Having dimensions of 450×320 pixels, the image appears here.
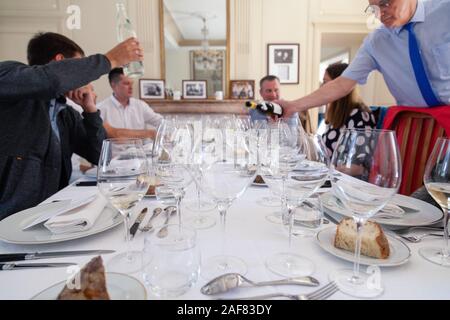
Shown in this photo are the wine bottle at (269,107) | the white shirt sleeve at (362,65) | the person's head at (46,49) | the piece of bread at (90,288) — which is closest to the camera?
the piece of bread at (90,288)

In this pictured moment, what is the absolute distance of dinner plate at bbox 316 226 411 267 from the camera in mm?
445

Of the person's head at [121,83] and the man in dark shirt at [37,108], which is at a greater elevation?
the person's head at [121,83]

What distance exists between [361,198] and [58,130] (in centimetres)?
133

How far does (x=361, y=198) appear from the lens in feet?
1.37

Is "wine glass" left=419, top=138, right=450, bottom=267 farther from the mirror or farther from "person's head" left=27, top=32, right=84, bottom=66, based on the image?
the mirror

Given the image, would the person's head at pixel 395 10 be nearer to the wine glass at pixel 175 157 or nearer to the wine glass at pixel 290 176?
the wine glass at pixel 290 176

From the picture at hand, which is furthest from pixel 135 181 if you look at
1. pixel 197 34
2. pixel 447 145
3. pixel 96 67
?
pixel 197 34

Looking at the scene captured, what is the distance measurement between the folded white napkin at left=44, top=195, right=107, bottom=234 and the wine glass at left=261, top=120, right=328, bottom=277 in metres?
0.35

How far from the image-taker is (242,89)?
3682 millimetres

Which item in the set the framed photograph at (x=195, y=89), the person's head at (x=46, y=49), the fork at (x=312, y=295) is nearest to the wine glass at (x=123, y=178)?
the fork at (x=312, y=295)

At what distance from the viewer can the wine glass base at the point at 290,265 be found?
1.43 ft

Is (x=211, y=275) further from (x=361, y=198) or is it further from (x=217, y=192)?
(x=361, y=198)

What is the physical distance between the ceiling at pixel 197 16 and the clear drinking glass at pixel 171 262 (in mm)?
3643

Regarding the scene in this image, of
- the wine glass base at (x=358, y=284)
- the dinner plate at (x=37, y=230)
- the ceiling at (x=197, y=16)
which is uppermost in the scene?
the ceiling at (x=197, y=16)
